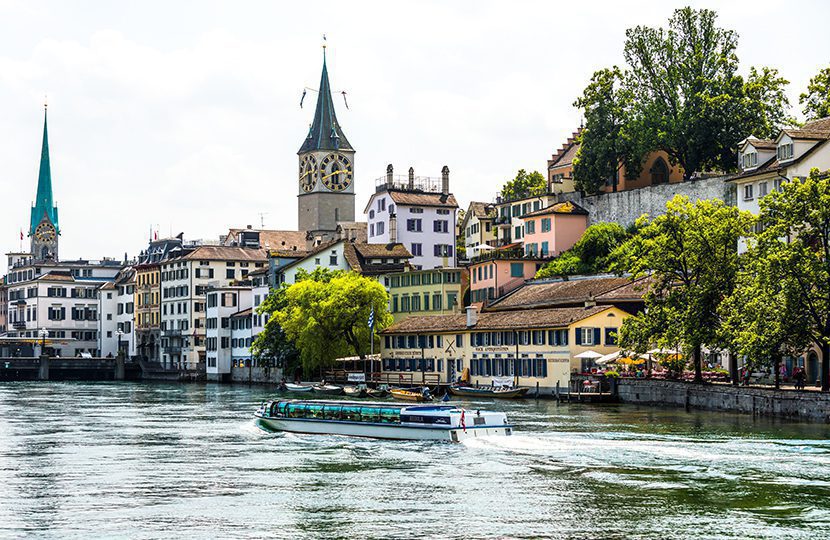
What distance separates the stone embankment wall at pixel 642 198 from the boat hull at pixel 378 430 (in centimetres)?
4432

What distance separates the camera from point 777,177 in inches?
3374

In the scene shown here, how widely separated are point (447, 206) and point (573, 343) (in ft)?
176

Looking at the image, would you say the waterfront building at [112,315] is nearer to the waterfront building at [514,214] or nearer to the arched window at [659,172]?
the waterfront building at [514,214]

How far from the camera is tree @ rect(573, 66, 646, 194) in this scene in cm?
11638

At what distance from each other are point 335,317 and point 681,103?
3258cm

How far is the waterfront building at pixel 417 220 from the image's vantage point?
14200cm

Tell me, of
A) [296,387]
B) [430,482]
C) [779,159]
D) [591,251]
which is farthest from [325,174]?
[430,482]

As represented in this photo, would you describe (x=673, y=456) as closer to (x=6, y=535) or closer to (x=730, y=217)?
(x=6, y=535)

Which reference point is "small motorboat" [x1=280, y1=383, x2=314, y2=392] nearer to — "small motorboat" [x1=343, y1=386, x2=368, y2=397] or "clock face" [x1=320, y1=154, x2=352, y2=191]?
"small motorboat" [x1=343, y1=386, x2=368, y2=397]

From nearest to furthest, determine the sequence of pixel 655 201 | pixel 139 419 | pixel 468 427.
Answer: pixel 468 427, pixel 139 419, pixel 655 201

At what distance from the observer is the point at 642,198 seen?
115m

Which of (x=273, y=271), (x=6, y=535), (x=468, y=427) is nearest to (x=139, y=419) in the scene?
(x=468, y=427)

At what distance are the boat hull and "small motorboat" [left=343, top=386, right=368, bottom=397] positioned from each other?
2735 cm

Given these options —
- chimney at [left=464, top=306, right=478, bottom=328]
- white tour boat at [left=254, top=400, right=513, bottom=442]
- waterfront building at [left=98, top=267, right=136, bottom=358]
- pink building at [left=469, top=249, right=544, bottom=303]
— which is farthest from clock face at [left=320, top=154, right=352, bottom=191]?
white tour boat at [left=254, top=400, right=513, bottom=442]
